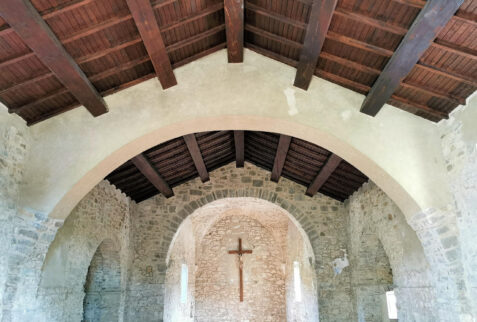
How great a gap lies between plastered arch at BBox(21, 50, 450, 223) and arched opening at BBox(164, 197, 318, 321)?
635 cm

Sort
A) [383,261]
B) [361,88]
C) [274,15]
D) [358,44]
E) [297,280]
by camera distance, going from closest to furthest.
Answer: [358,44] → [274,15] → [361,88] → [383,261] → [297,280]

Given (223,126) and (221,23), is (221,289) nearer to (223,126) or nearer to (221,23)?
(223,126)

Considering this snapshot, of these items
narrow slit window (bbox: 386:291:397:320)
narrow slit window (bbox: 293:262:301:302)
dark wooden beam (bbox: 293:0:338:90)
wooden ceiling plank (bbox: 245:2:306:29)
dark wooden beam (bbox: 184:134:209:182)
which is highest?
wooden ceiling plank (bbox: 245:2:306:29)

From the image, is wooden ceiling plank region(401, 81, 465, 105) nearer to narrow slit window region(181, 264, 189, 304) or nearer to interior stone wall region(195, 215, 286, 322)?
narrow slit window region(181, 264, 189, 304)


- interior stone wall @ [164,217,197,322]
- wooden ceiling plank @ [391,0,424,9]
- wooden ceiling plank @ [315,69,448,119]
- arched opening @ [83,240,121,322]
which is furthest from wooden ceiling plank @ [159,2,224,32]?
interior stone wall @ [164,217,197,322]

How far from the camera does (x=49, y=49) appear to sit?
3314mm

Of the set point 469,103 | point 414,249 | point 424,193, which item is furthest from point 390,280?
point 469,103

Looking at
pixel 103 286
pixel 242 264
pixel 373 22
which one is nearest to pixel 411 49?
pixel 373 22

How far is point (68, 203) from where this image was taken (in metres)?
4.31

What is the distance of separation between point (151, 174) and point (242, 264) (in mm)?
6078

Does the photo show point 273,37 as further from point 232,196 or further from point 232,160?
point 232,196

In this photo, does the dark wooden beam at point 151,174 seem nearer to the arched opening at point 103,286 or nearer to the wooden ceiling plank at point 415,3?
the arched opening at point 103,286

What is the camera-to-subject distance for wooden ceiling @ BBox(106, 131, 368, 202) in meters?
6.55

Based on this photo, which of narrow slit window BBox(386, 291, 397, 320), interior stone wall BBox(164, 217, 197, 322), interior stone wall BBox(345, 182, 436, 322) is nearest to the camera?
interior stone wall BBox(345, 182, 436, 322)
